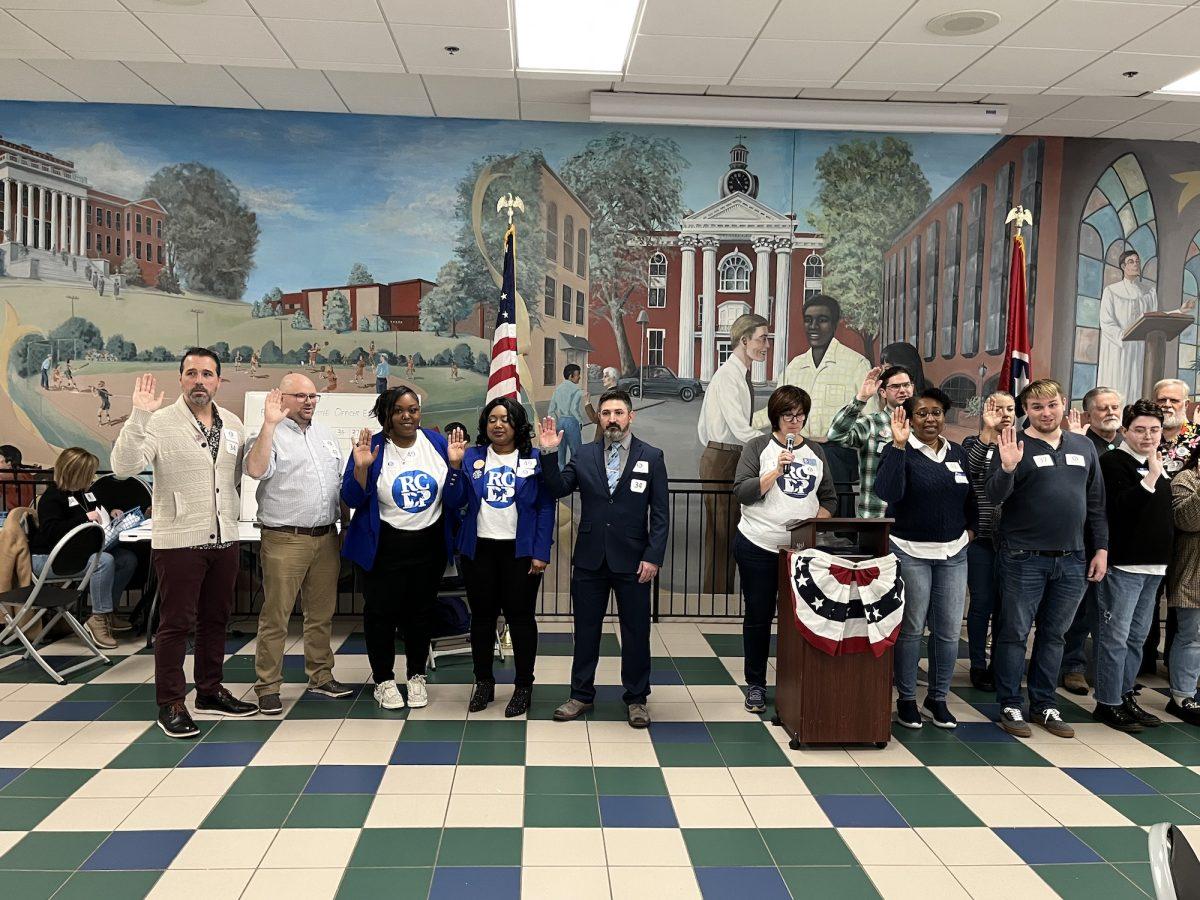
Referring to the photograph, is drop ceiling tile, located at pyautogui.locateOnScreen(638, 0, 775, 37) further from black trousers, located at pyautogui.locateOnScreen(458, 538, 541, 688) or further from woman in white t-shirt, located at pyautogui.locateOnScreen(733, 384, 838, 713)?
black trousers, located at pyautogui.locateOnScreen(458, 538, 541, 688)

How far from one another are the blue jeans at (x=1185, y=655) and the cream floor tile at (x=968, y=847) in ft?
6.99

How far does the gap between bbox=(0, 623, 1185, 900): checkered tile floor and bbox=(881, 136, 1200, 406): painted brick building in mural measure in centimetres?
374

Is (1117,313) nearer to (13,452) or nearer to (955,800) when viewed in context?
(955,800)

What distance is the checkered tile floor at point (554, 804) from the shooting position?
290cm

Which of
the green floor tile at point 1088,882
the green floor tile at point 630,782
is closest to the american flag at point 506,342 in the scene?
the green floor tile at point 630,782

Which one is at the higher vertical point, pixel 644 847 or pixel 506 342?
pixel 506 342

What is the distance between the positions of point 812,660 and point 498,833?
1712 mm

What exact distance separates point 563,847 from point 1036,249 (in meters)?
6.90

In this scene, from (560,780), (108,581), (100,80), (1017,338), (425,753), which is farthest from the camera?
(1017,338)

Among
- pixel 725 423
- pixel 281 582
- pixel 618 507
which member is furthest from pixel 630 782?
pixel 725 423

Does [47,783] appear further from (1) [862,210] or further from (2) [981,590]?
(1) [862,210]

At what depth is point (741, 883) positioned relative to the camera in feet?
9.51

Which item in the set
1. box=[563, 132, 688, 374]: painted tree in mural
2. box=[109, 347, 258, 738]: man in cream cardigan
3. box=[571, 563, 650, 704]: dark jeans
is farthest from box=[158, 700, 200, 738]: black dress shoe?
box=[563, 132, 688, 374]: painted tree in mural

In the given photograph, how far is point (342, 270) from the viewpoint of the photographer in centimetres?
729
